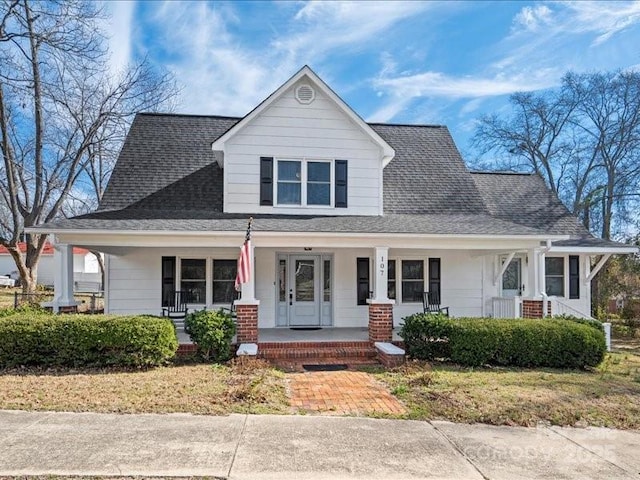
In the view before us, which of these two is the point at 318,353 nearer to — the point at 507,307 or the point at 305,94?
the point at 507,307

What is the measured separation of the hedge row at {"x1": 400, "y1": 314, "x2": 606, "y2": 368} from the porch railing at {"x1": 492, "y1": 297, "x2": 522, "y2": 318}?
89.7 inches

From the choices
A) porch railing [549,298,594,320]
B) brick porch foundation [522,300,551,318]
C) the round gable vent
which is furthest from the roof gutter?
the round gable vent

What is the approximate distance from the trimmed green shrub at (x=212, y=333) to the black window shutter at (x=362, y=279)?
14.7 feet

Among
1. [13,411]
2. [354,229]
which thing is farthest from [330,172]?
[13,411]

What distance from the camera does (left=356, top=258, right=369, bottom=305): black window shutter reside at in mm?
12773

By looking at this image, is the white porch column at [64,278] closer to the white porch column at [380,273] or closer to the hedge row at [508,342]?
the white porch column at [380,273]

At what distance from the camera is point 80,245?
10492 mm

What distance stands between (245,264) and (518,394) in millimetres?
5335

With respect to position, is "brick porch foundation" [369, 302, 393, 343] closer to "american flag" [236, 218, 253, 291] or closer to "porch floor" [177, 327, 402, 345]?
"porch floor" [177, 327, 402, 345]

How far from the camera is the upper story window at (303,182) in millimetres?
12133

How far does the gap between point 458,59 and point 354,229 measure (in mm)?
12356

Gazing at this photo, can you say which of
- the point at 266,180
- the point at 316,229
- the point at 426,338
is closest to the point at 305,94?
the point at 266,180

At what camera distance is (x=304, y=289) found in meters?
12.6

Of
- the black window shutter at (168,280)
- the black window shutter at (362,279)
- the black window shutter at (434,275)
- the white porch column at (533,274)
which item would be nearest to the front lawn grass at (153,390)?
the black window shutter at (168,280)
